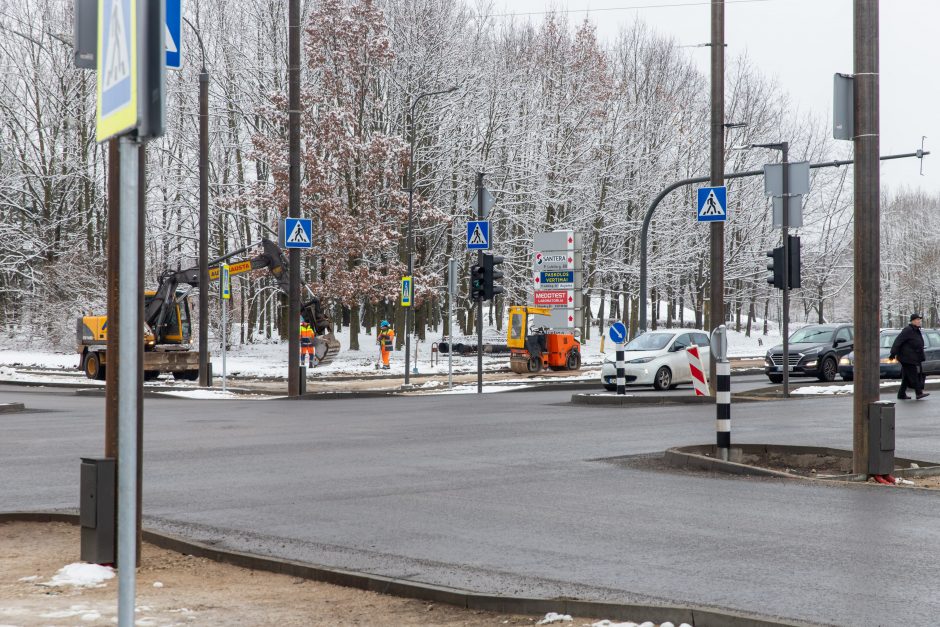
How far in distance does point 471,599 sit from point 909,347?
62.8ft

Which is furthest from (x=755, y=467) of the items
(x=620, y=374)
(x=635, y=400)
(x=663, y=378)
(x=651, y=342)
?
(x=651, y=342)

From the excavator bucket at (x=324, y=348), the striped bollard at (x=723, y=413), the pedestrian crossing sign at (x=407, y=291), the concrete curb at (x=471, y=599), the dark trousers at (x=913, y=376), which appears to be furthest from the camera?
the excavator bucket at (x=324, y=348)

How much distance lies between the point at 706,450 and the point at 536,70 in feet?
132

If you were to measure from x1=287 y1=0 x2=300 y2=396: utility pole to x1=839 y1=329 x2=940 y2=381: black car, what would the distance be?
14.4 metres

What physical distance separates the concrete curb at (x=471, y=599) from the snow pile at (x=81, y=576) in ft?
2.55

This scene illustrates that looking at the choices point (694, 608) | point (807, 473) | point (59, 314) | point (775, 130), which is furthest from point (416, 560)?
point (775, 130)

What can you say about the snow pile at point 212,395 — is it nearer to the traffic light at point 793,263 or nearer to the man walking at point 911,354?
the traffic light at point 793,263

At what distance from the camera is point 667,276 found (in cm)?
5459

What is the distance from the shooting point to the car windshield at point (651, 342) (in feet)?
94.0

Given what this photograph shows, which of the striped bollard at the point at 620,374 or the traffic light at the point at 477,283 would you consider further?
the traffic light at the point at 477,283

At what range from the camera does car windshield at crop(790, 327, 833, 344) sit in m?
32.1

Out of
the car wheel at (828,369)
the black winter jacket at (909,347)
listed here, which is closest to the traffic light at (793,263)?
the black winter jacket at (909,347)

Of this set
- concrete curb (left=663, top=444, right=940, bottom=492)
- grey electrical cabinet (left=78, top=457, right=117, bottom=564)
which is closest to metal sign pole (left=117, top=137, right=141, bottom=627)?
grey electrical cabinet (left=78, top=457, right=117, bottom=564)

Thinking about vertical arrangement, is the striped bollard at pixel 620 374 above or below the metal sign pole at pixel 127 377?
below
